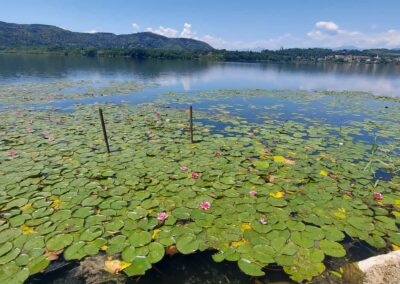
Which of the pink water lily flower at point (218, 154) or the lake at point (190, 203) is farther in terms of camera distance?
the pink water lily flower at point (218, 154)

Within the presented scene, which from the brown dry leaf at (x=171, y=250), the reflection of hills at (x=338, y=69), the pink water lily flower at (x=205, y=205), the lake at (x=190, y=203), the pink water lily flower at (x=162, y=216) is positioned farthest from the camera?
the reflection of hills at (x=338, y=69)

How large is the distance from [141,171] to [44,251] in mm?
2934

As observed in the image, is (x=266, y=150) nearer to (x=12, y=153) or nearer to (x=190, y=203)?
(x=190, y=203)

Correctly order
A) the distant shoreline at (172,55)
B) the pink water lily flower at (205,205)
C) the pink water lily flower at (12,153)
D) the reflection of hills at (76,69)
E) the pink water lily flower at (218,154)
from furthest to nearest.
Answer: the distant shoreline at (172,55)
the reflection of hills at (76,69)
the pink water lily flower at (218,154)
the pink water lily flower at (12,153)
the pink water lily flower at (205,205)

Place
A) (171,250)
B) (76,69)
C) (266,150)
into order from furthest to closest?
(76,69) → (266,150) → (171,250)

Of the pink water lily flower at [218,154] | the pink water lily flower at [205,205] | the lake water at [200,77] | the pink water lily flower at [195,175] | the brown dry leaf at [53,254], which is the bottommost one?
the brown dry leaf at [53,254]

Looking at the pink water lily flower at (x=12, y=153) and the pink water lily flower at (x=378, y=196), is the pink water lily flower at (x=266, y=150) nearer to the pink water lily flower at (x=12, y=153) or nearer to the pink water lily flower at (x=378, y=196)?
the pink water lily flower at (x=378, y=196)

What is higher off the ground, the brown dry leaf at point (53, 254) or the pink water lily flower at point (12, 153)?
the pink water lily flower at point (12, 153)

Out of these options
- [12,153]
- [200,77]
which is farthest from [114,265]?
[200,77]

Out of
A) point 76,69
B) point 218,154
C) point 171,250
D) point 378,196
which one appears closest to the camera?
point 171,250

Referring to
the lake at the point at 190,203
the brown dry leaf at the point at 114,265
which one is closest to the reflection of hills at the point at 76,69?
the lake at the point at 190,203

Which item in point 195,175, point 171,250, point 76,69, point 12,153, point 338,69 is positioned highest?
point 76,69

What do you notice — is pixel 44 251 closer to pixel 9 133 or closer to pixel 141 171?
pixel 141 171

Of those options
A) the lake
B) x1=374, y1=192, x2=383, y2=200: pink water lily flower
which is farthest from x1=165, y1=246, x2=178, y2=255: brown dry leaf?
x1=374, y1=192, x2=383, y2=200: pink water lily flower
